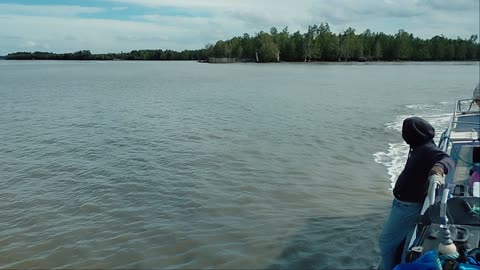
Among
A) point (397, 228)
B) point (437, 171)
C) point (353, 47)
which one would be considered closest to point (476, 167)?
point (397, 228)

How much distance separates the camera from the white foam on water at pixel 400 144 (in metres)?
13.9

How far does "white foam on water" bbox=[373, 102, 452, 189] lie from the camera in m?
13.9

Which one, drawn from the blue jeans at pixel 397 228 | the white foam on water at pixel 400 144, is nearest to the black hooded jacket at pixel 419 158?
the blue jeans at pixel 397 228

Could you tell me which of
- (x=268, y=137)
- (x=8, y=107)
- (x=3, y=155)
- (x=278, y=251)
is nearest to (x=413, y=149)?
(x=278, y=251)

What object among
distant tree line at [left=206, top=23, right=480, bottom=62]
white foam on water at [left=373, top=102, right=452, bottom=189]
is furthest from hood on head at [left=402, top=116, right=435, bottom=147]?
distant tree line at [left=206, top=23, right=480, bottom=62]

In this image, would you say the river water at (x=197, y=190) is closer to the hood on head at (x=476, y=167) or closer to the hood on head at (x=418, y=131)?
the hood on head at (x=476, y=167)

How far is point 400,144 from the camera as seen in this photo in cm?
1742

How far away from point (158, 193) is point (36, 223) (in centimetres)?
294

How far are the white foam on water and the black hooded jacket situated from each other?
669 cm

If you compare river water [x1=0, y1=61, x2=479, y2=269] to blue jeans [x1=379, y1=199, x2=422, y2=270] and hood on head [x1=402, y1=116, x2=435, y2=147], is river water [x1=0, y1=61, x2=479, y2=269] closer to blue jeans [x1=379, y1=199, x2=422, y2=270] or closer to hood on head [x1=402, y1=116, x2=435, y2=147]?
blue jeans [x1=379, y1=199, x2=422, y2=270]

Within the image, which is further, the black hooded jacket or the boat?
the black hooded jacket

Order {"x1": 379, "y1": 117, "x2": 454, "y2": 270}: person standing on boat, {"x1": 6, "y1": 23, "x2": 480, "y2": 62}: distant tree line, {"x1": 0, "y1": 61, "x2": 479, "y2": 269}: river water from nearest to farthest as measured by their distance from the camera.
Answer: {"x1": 379, "y1": 117, "x2": 454, "y2": 270}: person standing on boat < {"x1": 0, "y1": 61, "x2": 479, "y2": 269}: river water < {"x1": 6, "y1": 23, "x2": 480, "y2": 62}: distant tree line

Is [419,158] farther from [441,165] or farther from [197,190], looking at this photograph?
[197,190]

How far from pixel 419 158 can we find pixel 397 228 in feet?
3.36
